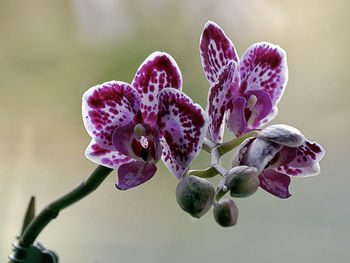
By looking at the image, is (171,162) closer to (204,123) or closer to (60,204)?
(204,123)

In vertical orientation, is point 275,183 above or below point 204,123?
below

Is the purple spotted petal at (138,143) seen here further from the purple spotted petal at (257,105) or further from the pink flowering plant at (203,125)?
the purple spotted petal at (257,105)

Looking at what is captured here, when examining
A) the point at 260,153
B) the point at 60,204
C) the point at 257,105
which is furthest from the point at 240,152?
the point at 60,204

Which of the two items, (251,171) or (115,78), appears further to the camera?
(115,78)

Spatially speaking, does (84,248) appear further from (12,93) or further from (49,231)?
(12,93)

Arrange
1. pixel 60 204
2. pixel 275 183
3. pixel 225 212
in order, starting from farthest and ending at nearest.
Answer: pixel 60 204 → pixel 275 183 → pixel 225 212

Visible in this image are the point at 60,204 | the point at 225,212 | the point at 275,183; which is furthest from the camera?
the point at 60,204
